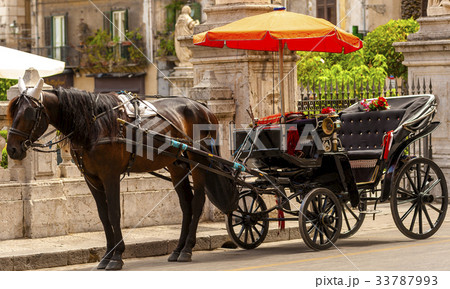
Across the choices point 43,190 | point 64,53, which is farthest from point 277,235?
point 64,53

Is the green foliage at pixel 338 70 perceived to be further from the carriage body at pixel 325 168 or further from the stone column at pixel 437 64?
the carriage body at pixel 325 168

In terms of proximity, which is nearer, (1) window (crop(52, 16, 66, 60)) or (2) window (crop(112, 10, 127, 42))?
(2) window (crop(112, 10, 127, 42))

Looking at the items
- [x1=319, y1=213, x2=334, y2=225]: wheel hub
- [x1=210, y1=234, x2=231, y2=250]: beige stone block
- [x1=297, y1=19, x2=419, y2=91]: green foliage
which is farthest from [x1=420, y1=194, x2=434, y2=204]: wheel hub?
[x1=297, y1=19, x2=419, y2=91]: green foliage

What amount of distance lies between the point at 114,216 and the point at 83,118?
3.45 ft

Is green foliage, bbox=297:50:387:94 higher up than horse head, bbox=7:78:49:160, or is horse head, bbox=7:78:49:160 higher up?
green foliage, bbox=297:50:387:94

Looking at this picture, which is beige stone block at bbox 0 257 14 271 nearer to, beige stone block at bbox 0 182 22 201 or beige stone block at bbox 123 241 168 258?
beige stone block at bbox 123 241 168 258

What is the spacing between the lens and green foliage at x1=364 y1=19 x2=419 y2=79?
30484 mm

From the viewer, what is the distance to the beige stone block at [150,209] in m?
13.1

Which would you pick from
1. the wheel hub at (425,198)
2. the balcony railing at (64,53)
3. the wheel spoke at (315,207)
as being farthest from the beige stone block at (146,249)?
the balcony railing at (64,53)

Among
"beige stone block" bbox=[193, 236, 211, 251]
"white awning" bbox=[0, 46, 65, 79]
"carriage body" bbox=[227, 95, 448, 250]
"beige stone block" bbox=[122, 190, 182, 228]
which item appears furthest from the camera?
"white awning" bbox=[0, 46, 65, 79]

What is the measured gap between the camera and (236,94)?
45.9 ft

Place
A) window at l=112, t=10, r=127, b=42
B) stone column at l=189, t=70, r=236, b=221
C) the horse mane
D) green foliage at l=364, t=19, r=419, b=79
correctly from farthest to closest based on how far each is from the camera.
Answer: window at l=112, t=10, r=127, b=42 → green foliage at l=364, t=19, r=419, b=79 → stone column at l=189, t=70, r=236, b=221 → the horse mane

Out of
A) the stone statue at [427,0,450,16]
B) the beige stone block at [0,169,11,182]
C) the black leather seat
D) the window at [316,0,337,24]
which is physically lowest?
the beige stone block at [0,169,11,182]
